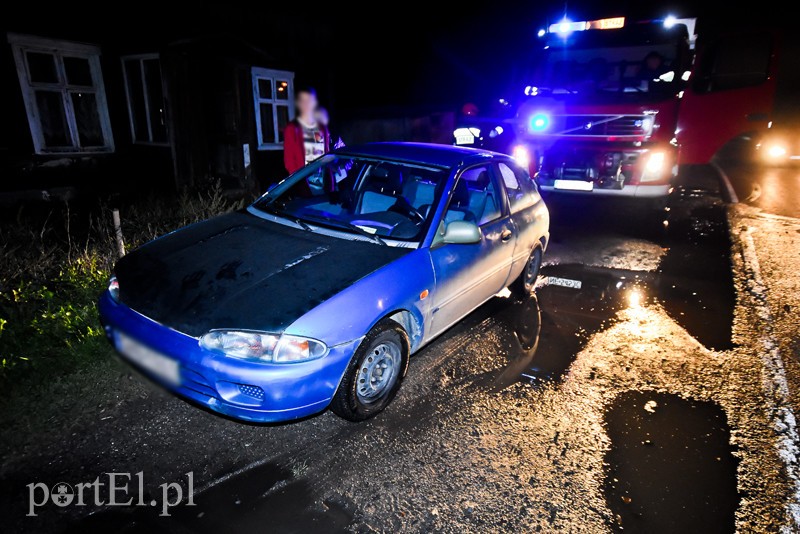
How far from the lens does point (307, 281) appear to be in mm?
2842

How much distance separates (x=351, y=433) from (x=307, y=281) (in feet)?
3.44

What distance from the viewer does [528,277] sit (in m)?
5.18

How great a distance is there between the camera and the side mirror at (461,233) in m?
3.35

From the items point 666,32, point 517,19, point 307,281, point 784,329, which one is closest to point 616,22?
point 666,32

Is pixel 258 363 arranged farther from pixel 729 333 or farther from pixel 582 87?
pixel 582 87

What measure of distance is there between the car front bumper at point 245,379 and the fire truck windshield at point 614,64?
745cm

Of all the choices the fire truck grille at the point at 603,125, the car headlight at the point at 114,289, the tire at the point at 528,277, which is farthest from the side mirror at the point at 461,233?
Result: the fire truck grille at the point at 603,125

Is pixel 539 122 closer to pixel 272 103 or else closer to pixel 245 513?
pixel 272 103

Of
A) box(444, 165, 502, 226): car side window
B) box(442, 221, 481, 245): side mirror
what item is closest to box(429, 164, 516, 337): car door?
box(444, 165, 502, 226): car side window

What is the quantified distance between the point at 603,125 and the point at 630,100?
2.04 ft

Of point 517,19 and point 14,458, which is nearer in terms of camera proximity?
point 14,458

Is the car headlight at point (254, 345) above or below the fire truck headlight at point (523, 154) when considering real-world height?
below

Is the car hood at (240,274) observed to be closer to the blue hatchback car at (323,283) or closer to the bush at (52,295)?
the blue hatchback car at (323,283)

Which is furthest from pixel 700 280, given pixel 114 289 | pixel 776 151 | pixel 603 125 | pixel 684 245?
pixel 776 151
